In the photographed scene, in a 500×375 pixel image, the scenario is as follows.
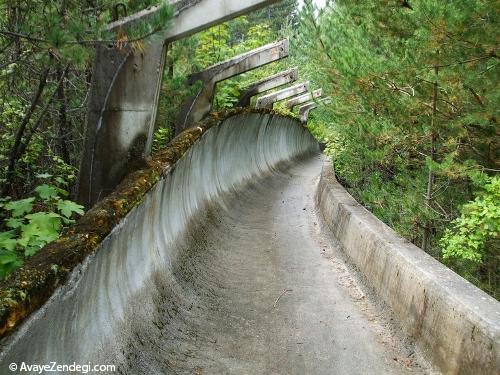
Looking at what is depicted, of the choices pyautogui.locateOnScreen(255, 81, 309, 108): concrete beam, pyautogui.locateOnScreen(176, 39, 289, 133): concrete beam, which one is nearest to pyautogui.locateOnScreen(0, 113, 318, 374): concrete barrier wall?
pyautogui.locateOnScreen(176, 39, 289, 133): concrete beam

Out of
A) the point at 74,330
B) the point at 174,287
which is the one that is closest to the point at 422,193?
the point at 174,287

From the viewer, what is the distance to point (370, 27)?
21.0 feet

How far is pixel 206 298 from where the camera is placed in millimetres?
5105

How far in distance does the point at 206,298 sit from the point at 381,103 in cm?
344

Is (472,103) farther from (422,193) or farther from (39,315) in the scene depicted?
(39,315)

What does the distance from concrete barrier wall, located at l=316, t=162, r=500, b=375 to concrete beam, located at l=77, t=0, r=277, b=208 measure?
302 centimetres

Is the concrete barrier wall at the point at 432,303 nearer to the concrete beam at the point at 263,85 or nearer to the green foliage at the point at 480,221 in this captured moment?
the green foliage at the point at 480,221

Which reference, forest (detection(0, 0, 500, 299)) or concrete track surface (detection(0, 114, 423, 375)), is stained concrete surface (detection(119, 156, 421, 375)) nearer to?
concrete track surface (detection(0, 114, 423, 375))

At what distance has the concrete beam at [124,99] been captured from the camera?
17.6 feet

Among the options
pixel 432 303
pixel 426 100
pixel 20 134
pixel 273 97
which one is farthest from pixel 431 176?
pixel 273 97

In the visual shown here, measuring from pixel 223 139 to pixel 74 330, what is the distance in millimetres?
6679

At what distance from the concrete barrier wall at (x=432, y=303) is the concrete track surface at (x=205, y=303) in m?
0.26

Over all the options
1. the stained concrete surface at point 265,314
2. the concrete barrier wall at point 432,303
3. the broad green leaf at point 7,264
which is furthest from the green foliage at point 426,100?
the broad green leaf at point 7,264

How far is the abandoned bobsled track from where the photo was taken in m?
2.68
